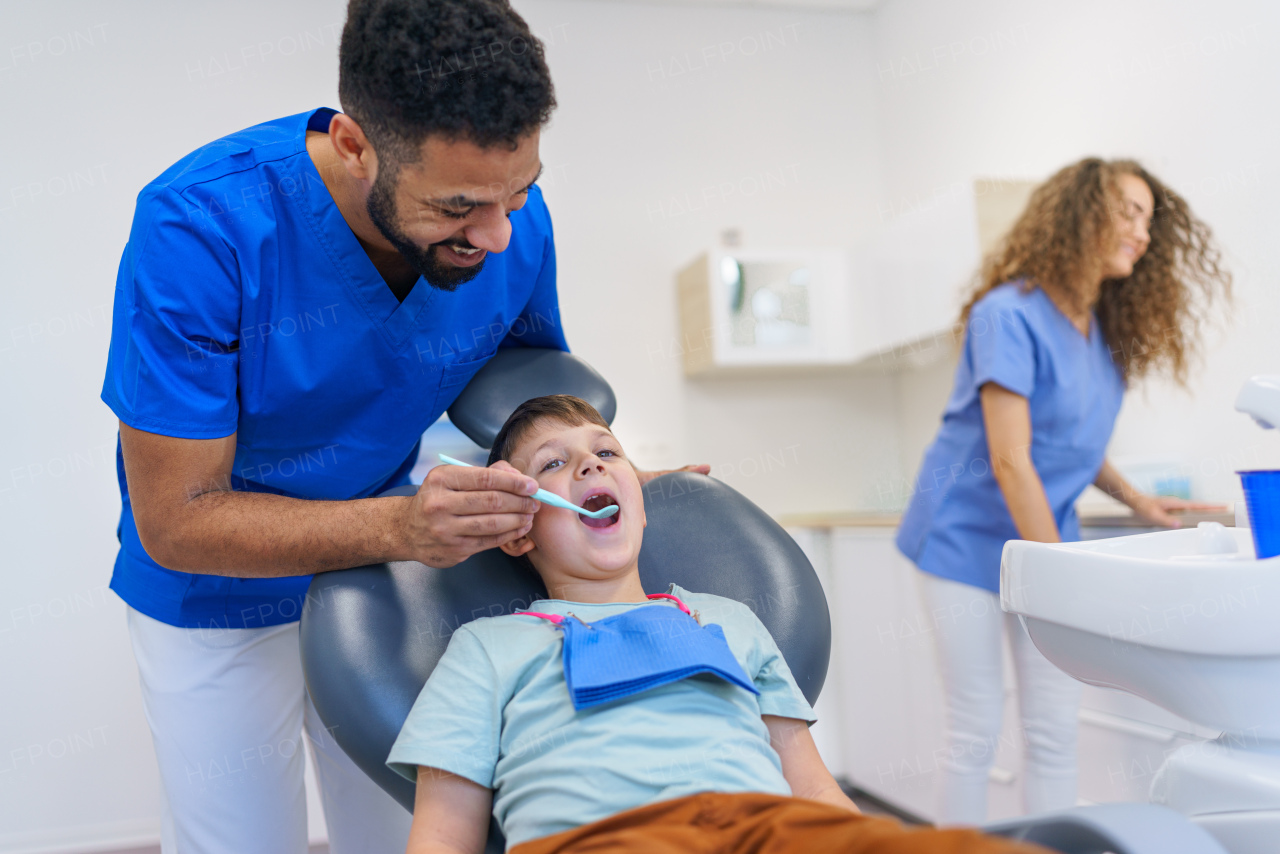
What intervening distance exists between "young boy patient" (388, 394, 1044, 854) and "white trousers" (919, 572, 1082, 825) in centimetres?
92

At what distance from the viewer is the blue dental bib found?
92 cm

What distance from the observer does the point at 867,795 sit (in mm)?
2965

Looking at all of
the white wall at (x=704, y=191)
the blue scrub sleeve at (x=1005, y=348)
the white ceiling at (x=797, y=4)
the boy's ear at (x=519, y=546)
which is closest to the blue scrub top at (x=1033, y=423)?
the blue scrub sleeve at (x=1005, y=348)

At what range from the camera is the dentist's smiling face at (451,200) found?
91cm

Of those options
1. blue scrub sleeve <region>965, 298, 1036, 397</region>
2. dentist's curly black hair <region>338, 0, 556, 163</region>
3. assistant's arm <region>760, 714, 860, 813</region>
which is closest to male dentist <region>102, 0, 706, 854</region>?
dentist's curly black hair <region>338, 0, 556, 163</region>

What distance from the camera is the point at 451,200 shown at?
94 centimetres

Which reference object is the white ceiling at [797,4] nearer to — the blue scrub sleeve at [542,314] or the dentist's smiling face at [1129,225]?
the dentist's smiling face at [1129,225]

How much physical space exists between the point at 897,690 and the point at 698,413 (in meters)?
1.16

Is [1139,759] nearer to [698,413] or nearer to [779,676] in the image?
[779,676]

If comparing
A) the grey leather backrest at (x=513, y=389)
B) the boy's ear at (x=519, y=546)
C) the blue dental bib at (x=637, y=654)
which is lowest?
the blue dental bib at (x=637, y=654)

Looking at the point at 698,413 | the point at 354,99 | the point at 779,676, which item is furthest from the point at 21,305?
the point at 779,676

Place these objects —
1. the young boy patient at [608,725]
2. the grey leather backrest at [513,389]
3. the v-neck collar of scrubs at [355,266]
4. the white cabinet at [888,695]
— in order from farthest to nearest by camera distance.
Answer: the white cabinet at [888,695], the grey leather backrest at [513,389], the v-neck collar of scrubs at [355,266], the young boy patient at [608,725]

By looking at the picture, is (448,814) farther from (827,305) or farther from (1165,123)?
(827,305)

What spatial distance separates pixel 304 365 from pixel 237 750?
490 millimetres
